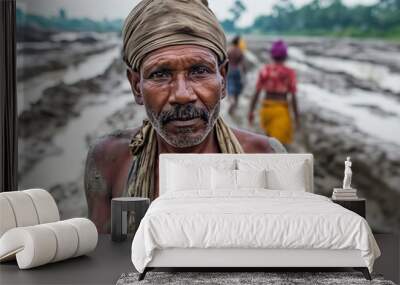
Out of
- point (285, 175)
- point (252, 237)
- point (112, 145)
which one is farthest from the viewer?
point (112, 145)

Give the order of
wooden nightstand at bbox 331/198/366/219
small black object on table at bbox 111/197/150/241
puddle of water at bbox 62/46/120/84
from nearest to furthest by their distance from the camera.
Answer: wooden nightstand at bbox 331/198/366/219
small black object on table at bbox 111/197/150/241
puddle of water at bbox 62/46/120/84

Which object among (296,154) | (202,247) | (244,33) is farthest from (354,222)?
(244,33)

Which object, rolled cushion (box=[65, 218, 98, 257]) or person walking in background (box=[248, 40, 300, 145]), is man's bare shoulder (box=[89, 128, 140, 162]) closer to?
person walking in background (box=[248, 40, 300, 145])

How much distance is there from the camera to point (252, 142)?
7.69 metres

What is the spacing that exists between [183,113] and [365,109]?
1939 millimetres

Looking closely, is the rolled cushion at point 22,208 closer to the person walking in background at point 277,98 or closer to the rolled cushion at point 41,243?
the rolled cushion at point 41,243

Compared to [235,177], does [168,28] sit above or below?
above

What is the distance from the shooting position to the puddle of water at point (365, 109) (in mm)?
7598

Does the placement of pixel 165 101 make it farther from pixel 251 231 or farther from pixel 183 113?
pixel 251 231

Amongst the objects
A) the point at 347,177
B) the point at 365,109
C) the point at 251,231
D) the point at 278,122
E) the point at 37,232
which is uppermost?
the point at 365,109

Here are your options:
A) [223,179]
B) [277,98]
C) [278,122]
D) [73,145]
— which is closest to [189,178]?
[223,179]

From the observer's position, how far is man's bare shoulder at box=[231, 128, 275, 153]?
766cm

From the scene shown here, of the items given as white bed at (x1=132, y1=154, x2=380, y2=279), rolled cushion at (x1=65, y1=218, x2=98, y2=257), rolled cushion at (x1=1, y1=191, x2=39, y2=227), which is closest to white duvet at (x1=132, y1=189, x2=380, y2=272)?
white bed at (x1=132, y1=154, x2=380, y2=279)

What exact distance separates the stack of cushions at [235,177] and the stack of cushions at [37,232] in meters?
1.05
